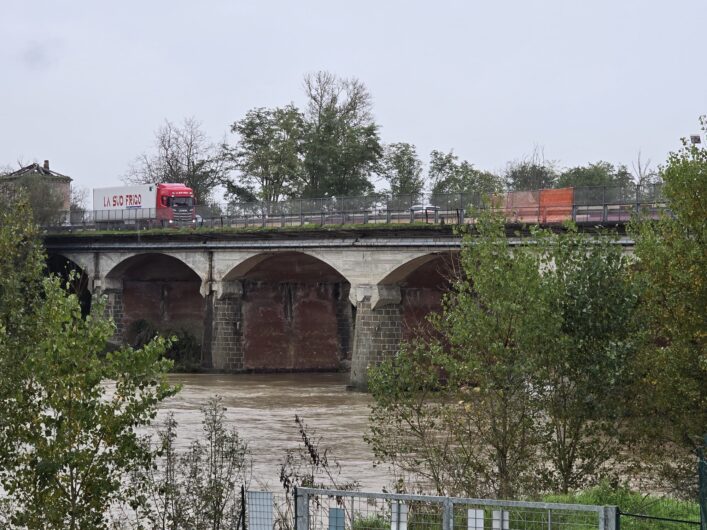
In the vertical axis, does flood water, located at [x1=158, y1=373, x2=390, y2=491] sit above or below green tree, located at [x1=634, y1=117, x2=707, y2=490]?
below

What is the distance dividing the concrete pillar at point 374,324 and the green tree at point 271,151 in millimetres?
39744

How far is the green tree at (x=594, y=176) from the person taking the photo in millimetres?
95125

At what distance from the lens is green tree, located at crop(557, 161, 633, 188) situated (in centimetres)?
9512

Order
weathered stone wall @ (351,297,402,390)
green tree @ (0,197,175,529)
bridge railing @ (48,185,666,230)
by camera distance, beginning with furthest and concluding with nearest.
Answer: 1. weathered stone wall @ (351,297,402,390)
2. bridge railing @ (48,185,666,230)
3. green tree @ (0,197,175,529)

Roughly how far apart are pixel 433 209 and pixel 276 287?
1703 centimetres

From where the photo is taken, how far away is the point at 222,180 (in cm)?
10269

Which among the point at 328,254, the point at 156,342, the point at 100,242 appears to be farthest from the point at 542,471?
the point at 100,242

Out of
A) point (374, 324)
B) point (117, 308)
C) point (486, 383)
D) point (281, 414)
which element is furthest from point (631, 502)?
point (117, 308)

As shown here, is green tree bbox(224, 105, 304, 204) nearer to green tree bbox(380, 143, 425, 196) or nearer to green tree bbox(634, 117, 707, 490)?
green tree bbox(380, 143, 425, 196)

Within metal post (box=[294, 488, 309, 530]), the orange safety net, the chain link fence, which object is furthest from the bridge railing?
metal post (box=[294, 488, 309, 530])

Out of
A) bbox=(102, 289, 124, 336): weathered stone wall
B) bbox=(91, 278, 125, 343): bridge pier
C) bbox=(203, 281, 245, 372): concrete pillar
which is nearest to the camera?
bbox=(203, 281, 245, 372): concrete pillar

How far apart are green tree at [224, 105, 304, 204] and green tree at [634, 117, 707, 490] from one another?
235 feet

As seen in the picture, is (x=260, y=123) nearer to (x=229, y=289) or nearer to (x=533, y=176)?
(x=533, y=176)

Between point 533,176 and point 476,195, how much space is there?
57.8 metres
